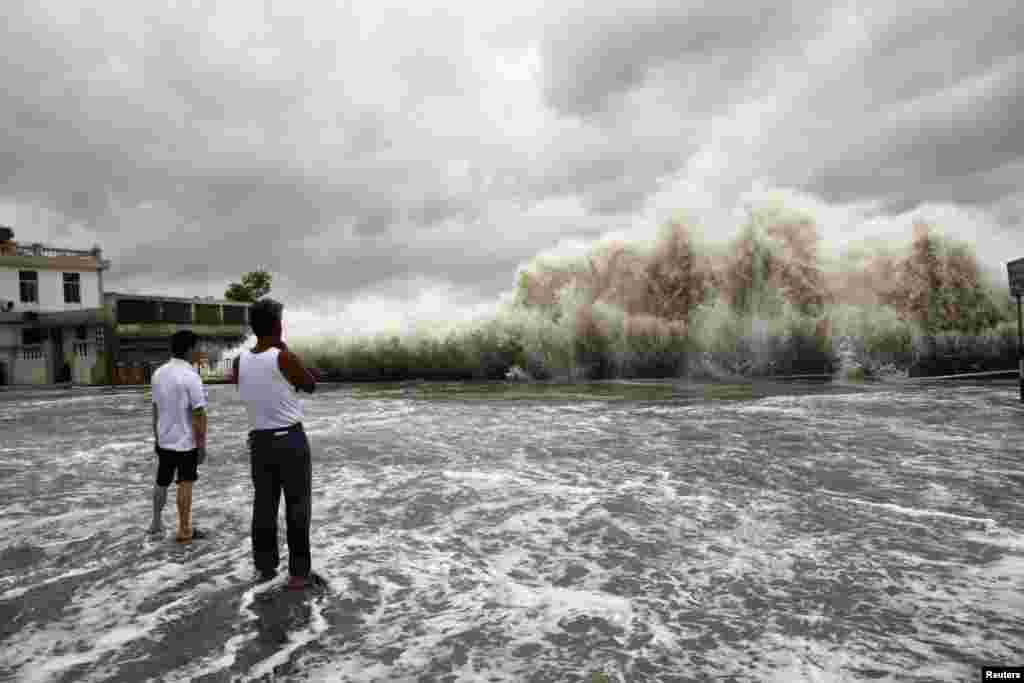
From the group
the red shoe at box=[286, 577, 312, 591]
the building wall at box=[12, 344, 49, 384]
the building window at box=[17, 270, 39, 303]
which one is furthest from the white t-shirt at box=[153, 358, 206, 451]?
the building window at box=[17, 270, 39, 303]

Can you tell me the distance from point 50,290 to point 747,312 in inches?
1624

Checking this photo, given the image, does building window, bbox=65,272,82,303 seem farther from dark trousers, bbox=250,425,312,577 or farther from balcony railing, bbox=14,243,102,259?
dark trousers, bbox=250,425,312,577

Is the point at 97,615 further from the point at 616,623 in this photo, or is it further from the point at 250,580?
the point at 616,623

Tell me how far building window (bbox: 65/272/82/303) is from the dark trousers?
4501 cm

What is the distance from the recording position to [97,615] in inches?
137

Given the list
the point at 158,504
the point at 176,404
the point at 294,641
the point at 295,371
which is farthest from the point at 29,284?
the point at 294,641

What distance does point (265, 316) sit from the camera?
3.85 m

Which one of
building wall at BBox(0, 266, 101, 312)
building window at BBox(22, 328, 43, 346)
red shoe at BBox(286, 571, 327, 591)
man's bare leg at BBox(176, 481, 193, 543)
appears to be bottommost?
red shoe at BBox(286, 571, 327, 591)

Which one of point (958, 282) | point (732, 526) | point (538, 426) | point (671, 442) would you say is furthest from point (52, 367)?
point (958, 282)

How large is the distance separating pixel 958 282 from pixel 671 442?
721 inches

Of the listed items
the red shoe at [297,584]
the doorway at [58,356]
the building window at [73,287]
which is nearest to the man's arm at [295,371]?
the red shoe at [297,584]

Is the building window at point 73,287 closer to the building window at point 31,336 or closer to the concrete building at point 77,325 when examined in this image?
the concrete building at point 77,325

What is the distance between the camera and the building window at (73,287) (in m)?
39.6

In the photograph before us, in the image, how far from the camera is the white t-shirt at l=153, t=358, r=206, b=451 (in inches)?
185
